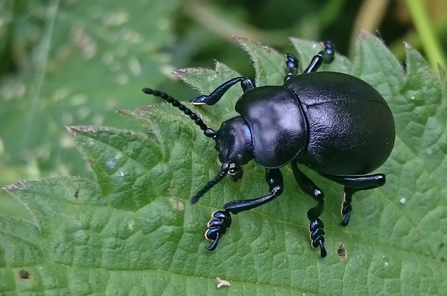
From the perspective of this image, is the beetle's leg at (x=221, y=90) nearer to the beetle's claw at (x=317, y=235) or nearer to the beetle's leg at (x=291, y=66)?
the beetle's leg at (x=291, y=66)

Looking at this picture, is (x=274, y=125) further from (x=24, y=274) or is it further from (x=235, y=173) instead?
(x=24, y=274)

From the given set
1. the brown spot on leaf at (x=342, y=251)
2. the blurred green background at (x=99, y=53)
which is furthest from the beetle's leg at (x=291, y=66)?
the blurred green background at (x=99, y=53)

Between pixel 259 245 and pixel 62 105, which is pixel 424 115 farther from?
pixel 62 105

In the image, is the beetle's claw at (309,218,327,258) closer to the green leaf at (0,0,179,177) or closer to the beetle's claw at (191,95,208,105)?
the beetle's claw at (191,95,208,105)

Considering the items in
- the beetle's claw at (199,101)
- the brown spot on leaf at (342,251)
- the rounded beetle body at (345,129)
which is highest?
the beetle's claw at (199,101)

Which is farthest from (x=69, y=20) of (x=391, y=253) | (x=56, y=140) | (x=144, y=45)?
(x=391, y=253)

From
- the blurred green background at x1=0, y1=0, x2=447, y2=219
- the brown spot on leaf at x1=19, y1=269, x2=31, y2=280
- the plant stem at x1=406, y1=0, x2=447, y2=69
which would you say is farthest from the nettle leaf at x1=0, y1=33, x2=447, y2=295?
the blurred green background at x1=0, y1=0, x2=447, y2=219
